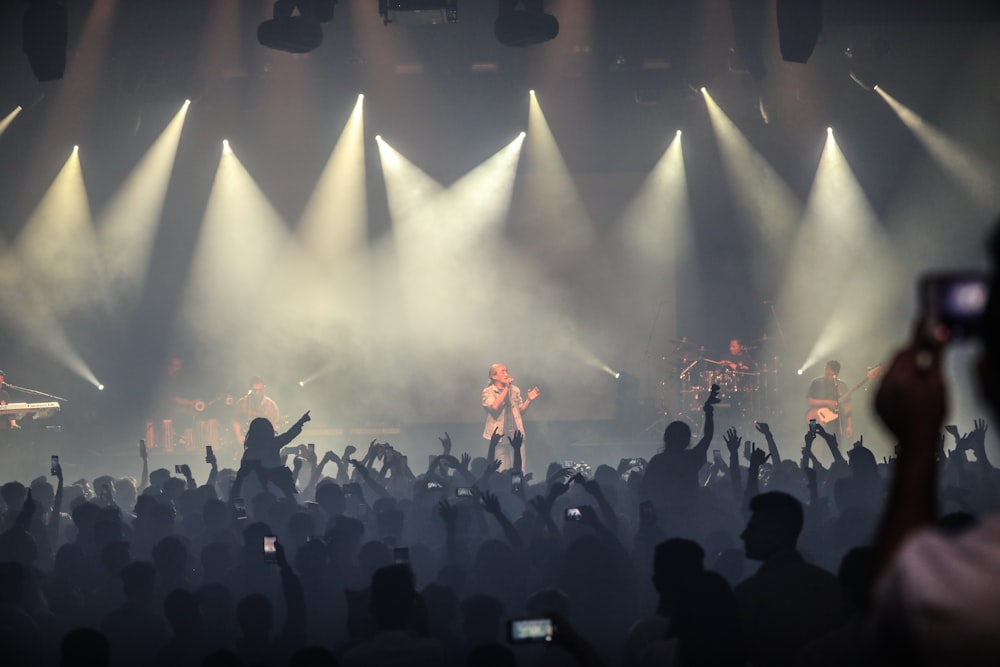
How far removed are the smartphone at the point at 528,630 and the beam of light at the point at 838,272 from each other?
63.8ft

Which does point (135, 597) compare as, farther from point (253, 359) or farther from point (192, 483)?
point (253, 359)

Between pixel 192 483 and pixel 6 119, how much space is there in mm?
15094

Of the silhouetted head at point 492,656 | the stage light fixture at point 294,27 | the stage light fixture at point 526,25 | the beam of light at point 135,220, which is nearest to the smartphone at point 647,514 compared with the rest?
the silhouetted head at point 492,656

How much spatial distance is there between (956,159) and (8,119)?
67.9ft

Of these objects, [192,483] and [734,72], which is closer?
[192,483]

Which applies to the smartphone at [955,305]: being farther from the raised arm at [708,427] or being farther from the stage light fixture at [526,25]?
the stage light fixture at [526,25]

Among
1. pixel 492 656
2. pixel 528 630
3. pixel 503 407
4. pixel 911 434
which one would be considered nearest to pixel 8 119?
pixel 503 407

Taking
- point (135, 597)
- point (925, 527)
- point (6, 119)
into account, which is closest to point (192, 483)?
point (135, 597)

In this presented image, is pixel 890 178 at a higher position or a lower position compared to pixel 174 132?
lower

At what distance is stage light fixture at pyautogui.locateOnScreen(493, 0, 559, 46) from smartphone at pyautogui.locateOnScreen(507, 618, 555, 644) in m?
10.9

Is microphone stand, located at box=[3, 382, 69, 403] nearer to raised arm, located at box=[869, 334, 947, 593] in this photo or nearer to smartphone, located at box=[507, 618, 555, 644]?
smartphone, located at box=[507, 618, 555, 644]

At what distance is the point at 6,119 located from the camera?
2009 centimetres

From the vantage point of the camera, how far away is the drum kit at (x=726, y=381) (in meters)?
18.5

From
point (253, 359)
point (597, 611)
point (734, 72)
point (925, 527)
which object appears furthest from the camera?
point (253, 359)
